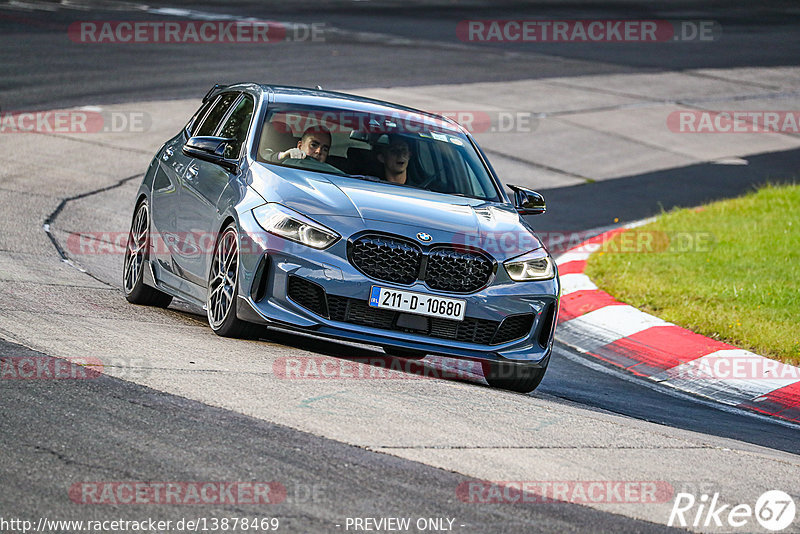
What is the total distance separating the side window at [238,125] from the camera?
894 cm

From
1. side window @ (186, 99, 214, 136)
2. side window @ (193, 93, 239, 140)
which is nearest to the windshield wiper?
side window @ (193, 93, 239, 140)

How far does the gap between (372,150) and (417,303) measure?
1.64 metres

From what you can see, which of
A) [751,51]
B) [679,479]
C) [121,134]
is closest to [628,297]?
[679,479]

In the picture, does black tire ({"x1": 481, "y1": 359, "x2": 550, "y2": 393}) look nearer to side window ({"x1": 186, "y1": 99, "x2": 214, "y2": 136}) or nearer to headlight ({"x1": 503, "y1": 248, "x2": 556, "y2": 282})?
headlight ({"x1": 503, "y1": 248, "x2": 556, "y2": 282})

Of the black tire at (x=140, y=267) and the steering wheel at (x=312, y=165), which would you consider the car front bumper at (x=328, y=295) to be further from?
the black tire at (x=140, y=267)

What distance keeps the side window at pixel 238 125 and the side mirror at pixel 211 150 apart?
16cm

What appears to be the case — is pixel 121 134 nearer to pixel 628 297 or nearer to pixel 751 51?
pixel 628 297

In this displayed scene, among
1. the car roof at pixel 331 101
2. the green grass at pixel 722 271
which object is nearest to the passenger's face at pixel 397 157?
the car roof at pixel 331 101

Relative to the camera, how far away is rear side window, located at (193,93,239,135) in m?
9.77

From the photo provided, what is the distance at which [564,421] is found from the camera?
268 inches

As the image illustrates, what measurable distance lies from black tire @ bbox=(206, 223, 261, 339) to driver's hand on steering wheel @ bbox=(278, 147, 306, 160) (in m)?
0.80

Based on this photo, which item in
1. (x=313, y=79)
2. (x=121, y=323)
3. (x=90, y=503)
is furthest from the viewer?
(x=313, y=79)

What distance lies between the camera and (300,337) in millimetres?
8844

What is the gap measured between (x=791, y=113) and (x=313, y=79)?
9192mm
